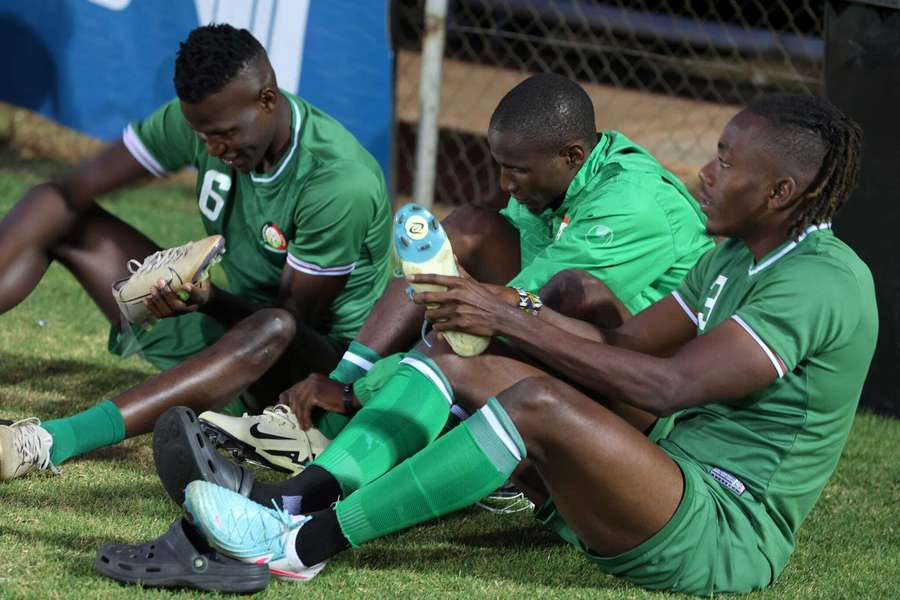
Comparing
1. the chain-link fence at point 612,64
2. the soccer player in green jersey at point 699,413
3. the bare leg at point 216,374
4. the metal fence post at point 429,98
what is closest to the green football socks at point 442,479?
the soccer player in green jersey at point 699,413

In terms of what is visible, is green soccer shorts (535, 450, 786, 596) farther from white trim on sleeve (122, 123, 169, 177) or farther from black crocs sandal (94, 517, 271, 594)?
white trim on sleeve (122, 123, 169, 177)

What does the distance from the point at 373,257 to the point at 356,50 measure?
8.65 feet

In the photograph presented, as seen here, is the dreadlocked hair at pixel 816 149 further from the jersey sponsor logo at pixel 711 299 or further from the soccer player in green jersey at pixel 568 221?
the soccer player in green jersey at pixel 568 221

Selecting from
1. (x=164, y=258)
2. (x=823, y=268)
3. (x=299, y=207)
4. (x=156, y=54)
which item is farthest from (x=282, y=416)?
(x=156, y=54)

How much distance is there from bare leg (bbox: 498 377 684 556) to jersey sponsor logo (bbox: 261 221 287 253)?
1566mm

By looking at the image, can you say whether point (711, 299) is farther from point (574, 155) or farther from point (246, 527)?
point (246, 527)

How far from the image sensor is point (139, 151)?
4504 millimetres

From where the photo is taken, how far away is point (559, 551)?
3.41 m

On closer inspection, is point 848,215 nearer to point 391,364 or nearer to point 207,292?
point 391,364

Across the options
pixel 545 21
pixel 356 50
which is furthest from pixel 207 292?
pixel 545 21

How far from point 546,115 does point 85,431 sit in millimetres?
1517

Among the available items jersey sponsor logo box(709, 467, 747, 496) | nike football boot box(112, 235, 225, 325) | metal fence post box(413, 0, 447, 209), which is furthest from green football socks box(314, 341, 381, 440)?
metal fence post box(413, 0, 447, 209)

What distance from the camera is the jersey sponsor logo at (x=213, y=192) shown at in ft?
14.1

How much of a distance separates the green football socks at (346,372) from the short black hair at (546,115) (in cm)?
74
